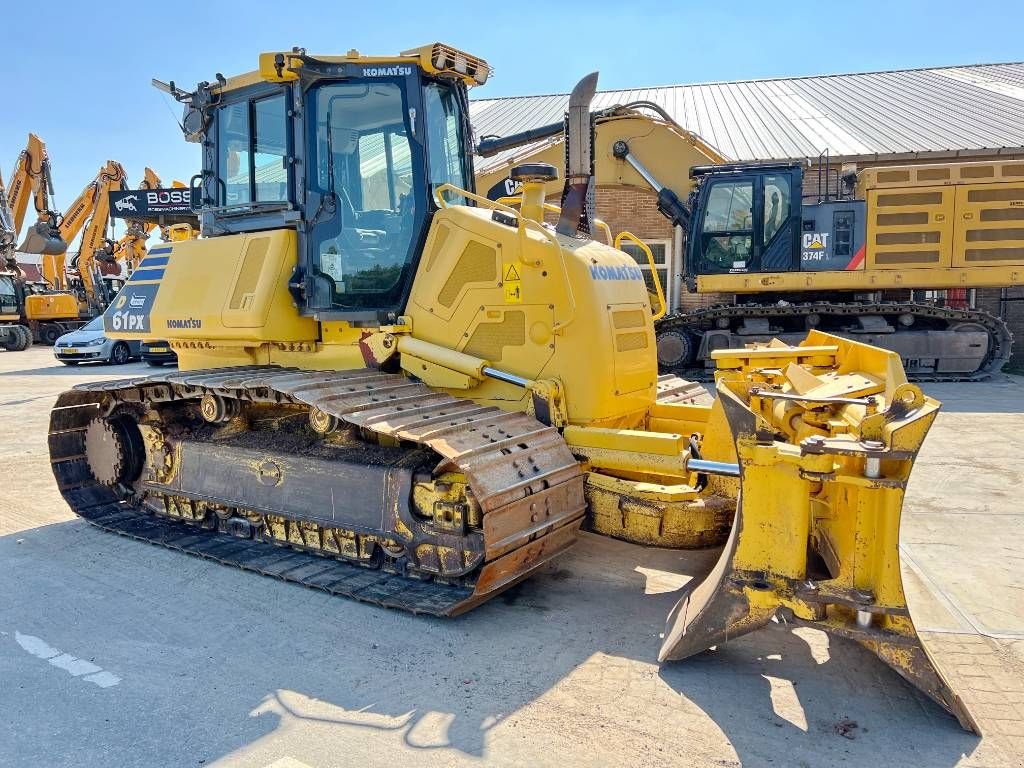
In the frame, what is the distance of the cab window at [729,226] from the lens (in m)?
13.0

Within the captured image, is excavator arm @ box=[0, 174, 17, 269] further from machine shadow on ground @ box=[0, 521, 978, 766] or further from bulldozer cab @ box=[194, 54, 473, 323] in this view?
machine shadow on ground @ box=[0, 521, 978, 766]

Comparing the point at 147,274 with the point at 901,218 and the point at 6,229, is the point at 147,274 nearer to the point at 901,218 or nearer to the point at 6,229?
the point at 901,218

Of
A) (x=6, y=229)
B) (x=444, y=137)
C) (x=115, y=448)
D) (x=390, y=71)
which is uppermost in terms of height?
(x=6, y=229)

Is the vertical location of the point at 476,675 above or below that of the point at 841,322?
below

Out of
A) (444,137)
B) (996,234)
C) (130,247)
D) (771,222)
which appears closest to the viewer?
(444,137)

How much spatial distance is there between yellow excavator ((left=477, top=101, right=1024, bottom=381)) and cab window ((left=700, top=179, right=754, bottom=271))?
0.02 m

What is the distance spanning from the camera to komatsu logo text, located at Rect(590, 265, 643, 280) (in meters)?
4.69

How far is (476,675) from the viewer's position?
351 centimetres

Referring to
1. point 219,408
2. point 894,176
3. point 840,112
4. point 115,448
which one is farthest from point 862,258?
point 115,448

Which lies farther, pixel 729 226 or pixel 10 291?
pixel 10 291

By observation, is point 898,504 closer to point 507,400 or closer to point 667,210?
point 507,400

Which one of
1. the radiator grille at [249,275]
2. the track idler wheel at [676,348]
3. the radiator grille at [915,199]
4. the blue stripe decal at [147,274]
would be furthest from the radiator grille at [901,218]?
the blue stripe decal at [147,274]

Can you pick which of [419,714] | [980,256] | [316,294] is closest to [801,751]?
[419,714]

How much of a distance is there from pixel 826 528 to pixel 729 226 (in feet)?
33.6
